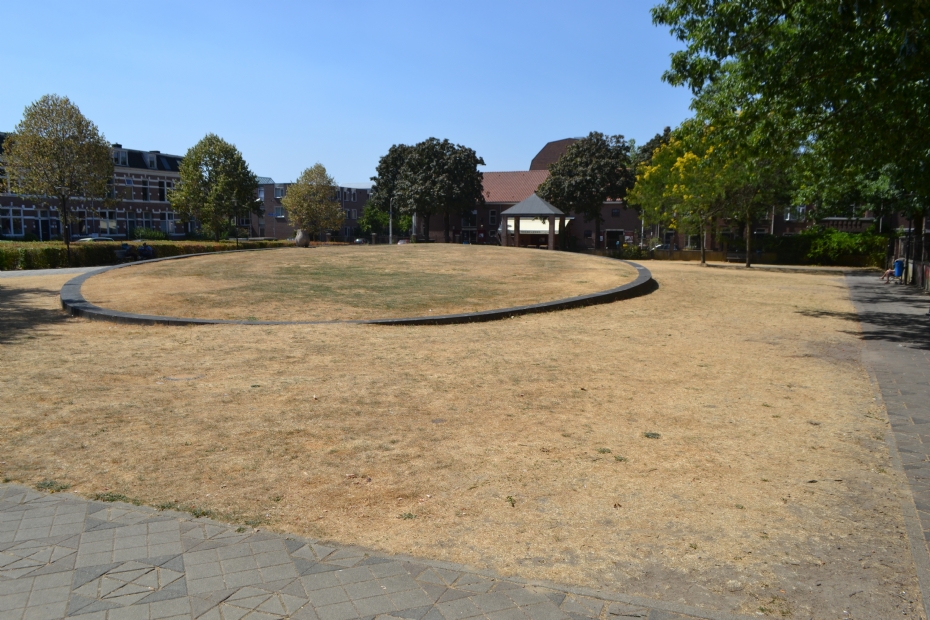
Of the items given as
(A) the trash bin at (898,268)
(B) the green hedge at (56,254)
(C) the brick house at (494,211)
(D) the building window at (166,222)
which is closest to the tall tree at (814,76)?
(A) the trash bin at (898,268)

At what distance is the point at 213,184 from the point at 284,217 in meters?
36.1

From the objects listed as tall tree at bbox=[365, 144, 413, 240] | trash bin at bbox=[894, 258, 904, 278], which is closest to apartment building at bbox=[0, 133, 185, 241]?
tall tree at bbox=[365, 144, 413, 240]

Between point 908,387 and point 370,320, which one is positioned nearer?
point 908,387

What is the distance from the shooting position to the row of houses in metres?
61.1

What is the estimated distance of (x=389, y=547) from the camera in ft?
13.3

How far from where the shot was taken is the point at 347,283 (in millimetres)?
19672

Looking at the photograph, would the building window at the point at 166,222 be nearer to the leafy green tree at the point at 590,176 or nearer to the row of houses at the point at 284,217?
the row of houses at the point at 284,217

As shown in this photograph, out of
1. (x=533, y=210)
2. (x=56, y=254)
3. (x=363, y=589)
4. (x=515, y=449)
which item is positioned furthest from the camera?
(x=533, y=210)

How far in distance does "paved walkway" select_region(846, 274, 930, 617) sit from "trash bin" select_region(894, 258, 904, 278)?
37.7 ft

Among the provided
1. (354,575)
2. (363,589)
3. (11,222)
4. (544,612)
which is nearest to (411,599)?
(363,589)

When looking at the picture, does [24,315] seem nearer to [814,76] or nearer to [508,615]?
[508,615]

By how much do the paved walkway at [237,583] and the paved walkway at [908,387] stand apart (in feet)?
6.41

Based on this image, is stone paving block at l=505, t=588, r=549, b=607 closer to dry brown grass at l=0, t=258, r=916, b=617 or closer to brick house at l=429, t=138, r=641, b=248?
dry brown grass at l=0, t=258, r=916, b=617

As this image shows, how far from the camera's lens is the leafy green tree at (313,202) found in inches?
2891
